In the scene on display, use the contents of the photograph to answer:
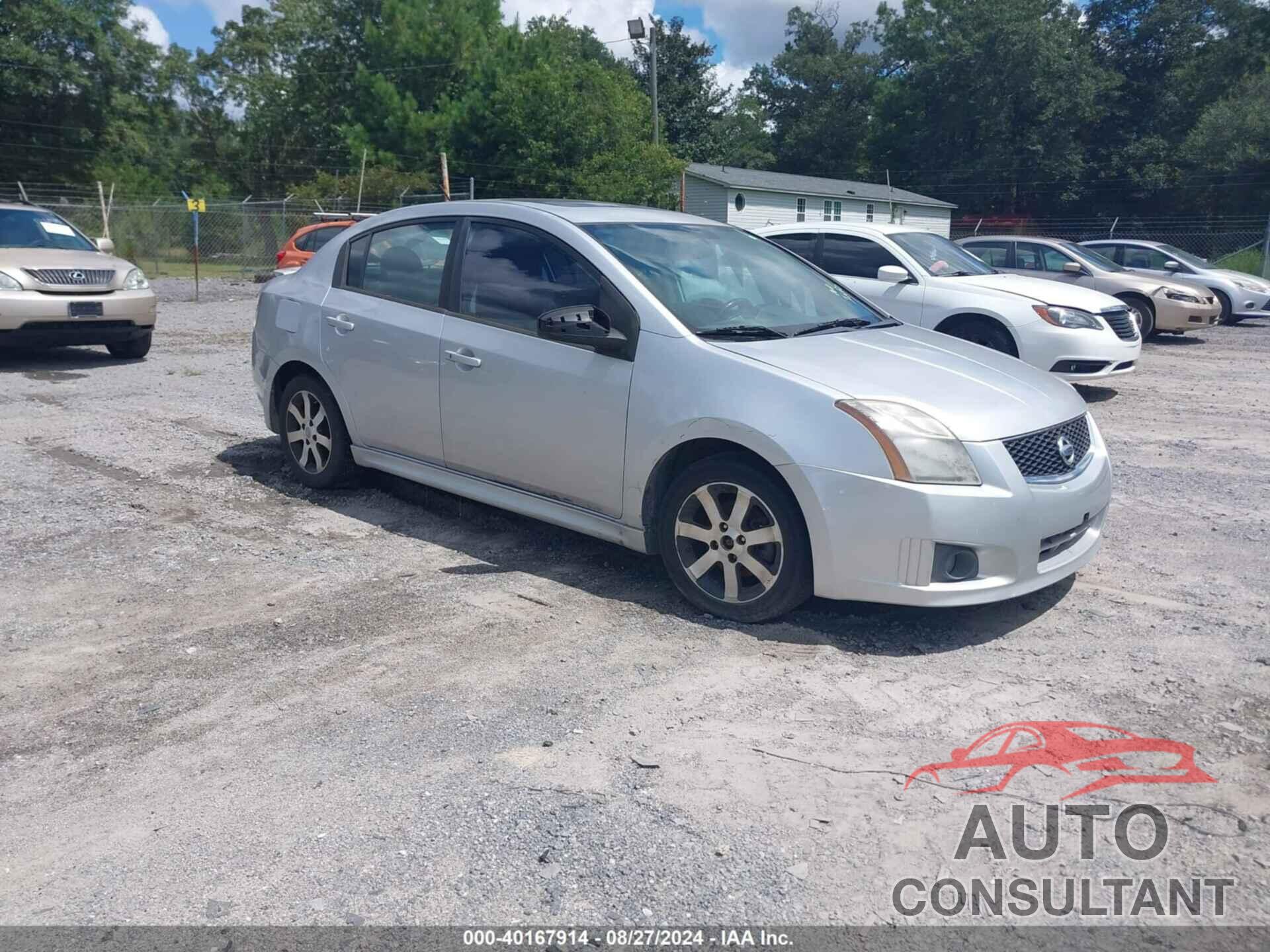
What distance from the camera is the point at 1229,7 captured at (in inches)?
2099

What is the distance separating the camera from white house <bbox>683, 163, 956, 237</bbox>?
4416 cm

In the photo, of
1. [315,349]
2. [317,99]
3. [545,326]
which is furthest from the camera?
[317,99]

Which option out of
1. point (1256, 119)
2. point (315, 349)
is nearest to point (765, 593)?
point (315, 349)

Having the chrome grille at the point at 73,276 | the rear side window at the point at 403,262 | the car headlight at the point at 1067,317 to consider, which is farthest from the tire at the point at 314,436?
the car headlight at the point at 1067,317

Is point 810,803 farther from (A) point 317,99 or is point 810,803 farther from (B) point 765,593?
(A) point 317,99

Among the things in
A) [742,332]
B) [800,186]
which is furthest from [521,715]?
[800,186]

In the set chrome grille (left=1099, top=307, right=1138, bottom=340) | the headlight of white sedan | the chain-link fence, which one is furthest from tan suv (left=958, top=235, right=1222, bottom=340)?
the headlight of white sedan

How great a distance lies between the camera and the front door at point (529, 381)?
16.4 feet

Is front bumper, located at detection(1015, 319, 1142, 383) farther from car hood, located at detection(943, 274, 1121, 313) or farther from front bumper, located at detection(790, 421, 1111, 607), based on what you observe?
front bumper, located at detection(790, 421, 1111, 607)

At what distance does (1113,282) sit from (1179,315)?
1.02 metres

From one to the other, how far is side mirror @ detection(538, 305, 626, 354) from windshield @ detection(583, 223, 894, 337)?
0.94 feet

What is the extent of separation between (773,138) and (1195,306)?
58.6m

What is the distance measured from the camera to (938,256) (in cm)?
1112

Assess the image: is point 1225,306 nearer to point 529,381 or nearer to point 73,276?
point 529,381
